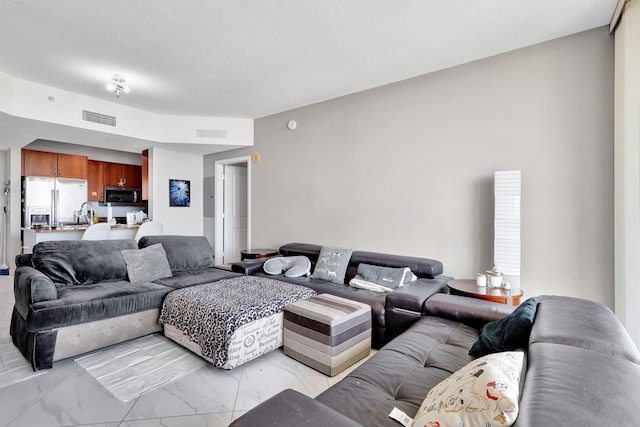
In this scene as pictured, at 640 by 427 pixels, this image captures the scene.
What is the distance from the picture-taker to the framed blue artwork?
5.81 meters

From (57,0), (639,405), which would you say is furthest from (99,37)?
(639,405)

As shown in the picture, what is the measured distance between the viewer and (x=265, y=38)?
271 cm

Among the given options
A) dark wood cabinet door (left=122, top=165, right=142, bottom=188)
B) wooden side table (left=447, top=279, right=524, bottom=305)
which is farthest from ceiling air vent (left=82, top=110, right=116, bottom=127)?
wooden side table (left=447, top=279, right=524, bottom=305)

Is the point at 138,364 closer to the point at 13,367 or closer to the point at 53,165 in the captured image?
the point at 13,367

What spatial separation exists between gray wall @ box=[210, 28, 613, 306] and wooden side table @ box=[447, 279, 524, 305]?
0.46 m

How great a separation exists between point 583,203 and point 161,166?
6023mm

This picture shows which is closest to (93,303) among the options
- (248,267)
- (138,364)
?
(138,364)

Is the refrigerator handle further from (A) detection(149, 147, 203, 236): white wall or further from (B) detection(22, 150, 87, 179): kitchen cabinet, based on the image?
(A) detection(149, 147, 203, 236): white wall

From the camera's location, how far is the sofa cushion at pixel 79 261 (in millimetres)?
2863

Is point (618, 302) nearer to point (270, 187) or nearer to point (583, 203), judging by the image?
point (583, 203)

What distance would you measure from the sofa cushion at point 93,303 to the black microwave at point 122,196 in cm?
473

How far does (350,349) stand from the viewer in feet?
7.73

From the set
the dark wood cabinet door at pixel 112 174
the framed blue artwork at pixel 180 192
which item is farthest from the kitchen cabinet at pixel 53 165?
the framed blue artwork at pixel 180 192

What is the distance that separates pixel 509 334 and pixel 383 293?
4.89 ft
